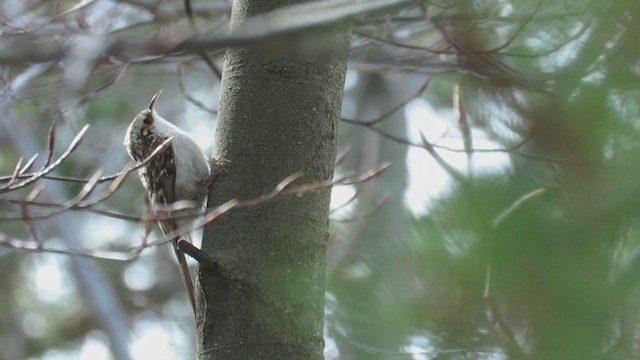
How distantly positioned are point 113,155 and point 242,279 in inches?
242

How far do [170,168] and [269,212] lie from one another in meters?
1.71

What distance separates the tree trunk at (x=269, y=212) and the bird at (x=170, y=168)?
1006 mm

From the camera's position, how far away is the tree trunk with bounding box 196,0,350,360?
8.26ft

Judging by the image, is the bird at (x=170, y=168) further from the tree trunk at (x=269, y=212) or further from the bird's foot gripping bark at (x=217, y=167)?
the tree trunk at (x=269, y=212)

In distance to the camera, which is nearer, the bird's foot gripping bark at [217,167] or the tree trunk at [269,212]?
the tree trunk at [269,212]

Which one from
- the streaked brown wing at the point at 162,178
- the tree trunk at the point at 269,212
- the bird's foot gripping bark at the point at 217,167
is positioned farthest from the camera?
the streaked brown wing at the point at 162,178

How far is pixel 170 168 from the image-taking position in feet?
14.0

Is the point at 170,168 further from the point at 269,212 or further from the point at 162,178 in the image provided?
the point at 269,212

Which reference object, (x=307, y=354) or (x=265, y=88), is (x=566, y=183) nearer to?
(x=307, y=354)

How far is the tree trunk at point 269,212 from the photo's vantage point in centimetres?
252

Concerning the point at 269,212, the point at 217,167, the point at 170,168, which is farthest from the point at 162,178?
the point at 269,212

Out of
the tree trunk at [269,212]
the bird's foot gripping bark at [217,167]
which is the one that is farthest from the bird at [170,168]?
the tree trunk at [269,212]

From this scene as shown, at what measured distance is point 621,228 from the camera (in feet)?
4.48

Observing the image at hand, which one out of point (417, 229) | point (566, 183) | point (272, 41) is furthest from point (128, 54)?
point (566, 183)
